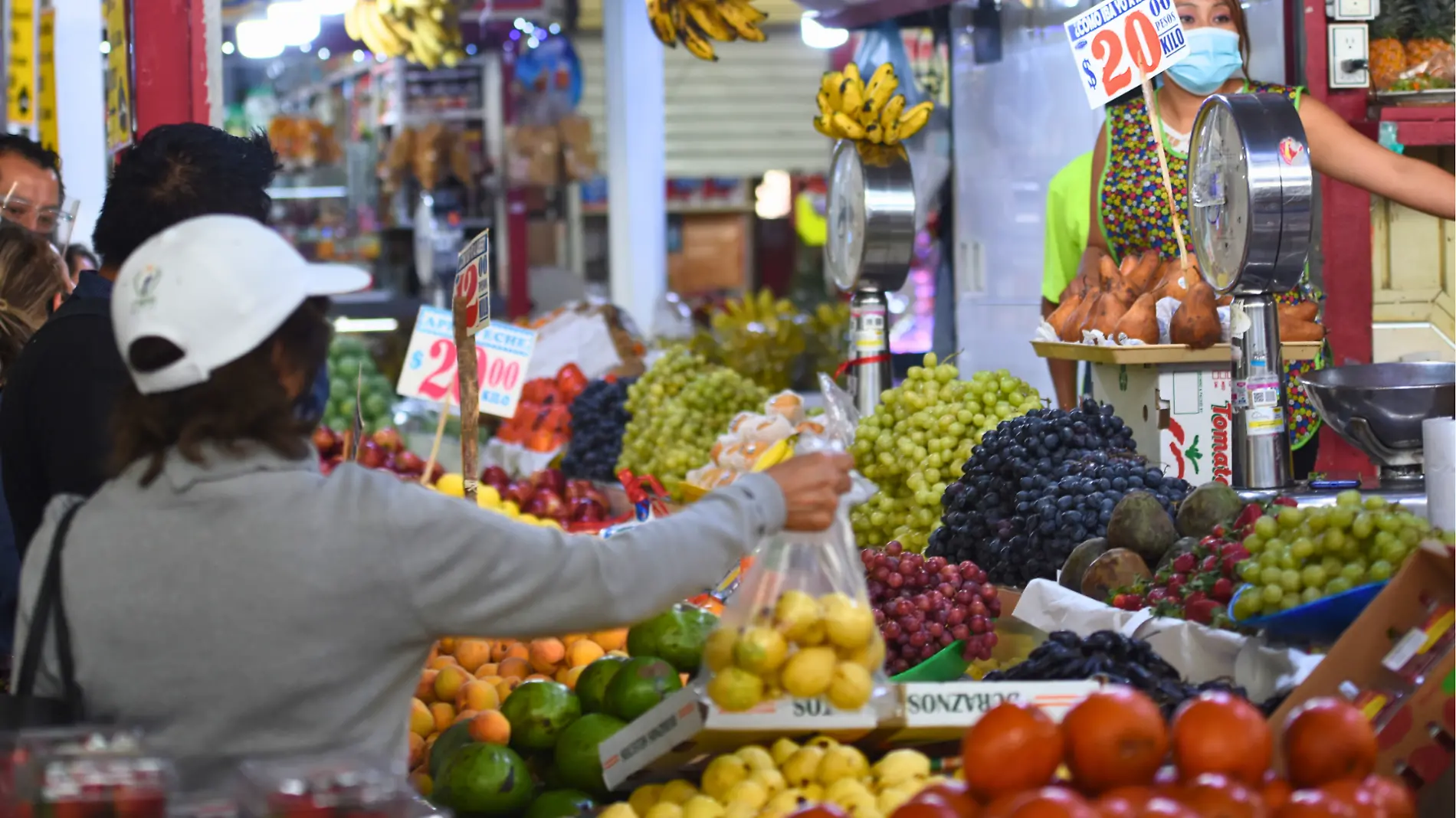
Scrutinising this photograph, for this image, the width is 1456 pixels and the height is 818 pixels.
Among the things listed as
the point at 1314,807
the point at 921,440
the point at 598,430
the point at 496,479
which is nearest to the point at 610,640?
the point at 921,440

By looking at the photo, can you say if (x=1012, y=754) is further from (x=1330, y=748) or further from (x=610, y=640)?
(x=610, y=640)

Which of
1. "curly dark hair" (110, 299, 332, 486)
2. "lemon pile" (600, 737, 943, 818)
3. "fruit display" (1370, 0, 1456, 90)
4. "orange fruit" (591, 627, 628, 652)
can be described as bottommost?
"orange fruit" (591, 627, 628, 652)

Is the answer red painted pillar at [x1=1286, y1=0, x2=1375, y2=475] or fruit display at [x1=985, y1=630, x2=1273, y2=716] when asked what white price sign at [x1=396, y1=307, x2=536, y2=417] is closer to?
fruit display at [x1=985, y1=630, x2=1273, y2=716]

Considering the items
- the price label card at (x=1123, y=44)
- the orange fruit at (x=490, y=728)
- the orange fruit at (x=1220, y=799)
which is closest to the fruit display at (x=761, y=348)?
the price label card at (x=1123, y=44)

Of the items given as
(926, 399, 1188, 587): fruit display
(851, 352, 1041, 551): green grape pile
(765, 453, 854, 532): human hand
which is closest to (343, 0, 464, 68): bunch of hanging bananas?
(851, 352, 1041, 551): green grape pile

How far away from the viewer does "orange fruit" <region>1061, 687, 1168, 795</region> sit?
164 centimetres

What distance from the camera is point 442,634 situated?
5.97ft

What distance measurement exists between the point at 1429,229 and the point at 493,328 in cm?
306

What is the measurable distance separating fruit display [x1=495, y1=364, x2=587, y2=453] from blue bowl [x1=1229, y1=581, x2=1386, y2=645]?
420 cm

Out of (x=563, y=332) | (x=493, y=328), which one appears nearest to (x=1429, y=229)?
(x=493, y=328)

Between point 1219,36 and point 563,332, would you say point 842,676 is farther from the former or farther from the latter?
point 563,332

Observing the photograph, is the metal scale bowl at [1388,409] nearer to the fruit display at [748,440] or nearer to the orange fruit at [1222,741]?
the orange fruit at [1222,741]

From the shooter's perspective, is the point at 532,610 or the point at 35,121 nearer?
the point at 532,610

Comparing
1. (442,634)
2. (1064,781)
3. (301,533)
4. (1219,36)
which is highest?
(1219,36)
